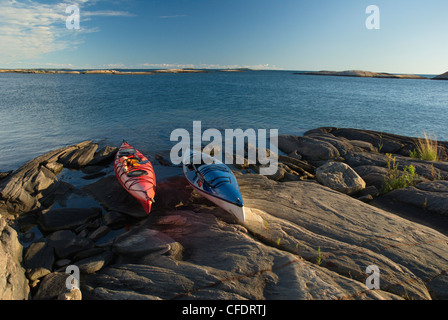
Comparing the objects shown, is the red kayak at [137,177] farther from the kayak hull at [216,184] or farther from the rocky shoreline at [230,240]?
the kayak hull at [216,184]

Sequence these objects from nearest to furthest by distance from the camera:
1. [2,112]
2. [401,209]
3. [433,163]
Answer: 1. [401,209]
2. [433,163]
3. [2,112]

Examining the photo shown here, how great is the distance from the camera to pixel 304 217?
8.12 metres

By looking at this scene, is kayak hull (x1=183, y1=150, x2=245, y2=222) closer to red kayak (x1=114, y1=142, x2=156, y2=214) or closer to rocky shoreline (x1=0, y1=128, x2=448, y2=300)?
rocky shoreline (x1=0, y1=128, x2=448, y2=300)

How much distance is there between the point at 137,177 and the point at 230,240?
5.90 m

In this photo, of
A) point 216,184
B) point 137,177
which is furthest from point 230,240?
point 137,177

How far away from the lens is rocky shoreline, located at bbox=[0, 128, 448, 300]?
521 centimetres

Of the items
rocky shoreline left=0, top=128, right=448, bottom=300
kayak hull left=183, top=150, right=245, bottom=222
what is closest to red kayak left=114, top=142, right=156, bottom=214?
rocky shoreline left=0, top=128, right=448, bottom=300

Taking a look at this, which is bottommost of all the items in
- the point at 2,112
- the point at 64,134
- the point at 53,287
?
the point at 53,287

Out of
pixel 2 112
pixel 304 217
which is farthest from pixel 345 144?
pixel 2 112

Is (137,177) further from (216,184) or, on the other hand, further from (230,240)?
(230,240)

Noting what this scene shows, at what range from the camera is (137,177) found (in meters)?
10.6
